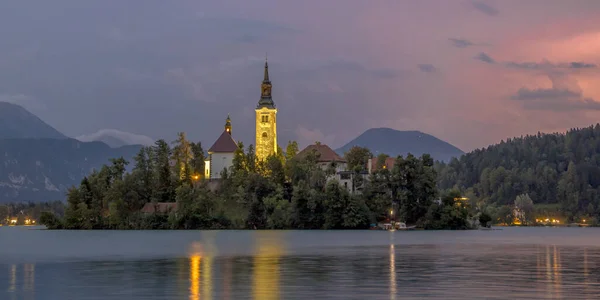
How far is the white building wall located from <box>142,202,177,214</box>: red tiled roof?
87.9ft

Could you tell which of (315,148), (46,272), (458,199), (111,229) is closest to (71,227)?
(111,229)

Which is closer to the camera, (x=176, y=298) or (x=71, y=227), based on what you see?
(x=176, y=298)

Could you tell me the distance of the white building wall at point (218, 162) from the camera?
192125mm

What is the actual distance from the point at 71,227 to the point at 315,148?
188 feet

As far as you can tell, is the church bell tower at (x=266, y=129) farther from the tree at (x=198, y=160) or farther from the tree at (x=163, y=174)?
the tree at (x=163, y=174)

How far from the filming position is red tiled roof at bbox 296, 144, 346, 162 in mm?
187625

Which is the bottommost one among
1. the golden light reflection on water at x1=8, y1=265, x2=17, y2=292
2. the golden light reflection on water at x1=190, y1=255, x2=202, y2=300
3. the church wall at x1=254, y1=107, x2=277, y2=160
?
the golden light reflection on water at x1=8, y1=265, x2=17, y2=292

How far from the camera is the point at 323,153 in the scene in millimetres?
191375

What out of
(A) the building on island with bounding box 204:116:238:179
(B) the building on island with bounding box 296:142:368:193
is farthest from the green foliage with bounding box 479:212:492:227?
(A) the building on island with bounding box 204:116:238:179

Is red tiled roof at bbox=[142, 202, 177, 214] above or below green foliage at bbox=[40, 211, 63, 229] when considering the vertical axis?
above

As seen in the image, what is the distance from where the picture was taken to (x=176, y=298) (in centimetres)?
3753

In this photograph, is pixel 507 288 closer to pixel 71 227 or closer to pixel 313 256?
pixel 313 256

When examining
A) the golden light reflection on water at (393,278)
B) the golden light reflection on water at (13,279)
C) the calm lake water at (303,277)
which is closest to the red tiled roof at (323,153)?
the calm lake water at (303,277)

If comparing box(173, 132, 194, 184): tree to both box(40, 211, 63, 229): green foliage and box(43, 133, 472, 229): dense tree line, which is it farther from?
box(40, 211, 63, 229): green foliage
